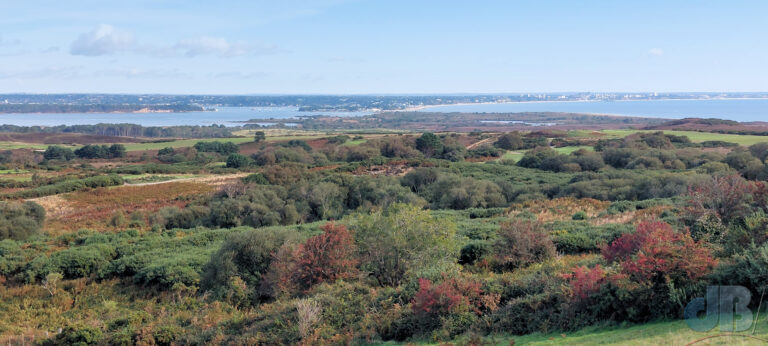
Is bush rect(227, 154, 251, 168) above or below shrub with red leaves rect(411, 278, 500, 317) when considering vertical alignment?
below

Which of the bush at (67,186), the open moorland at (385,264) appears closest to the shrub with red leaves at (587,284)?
the open moorland at (385,264)

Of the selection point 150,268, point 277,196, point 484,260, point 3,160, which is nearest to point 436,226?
point 484,260

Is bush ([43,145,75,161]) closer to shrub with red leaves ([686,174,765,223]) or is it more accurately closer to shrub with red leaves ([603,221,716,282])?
shrub with red leaves ([686,174,765,223])

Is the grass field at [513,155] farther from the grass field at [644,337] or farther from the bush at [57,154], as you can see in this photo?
the bush at [57,154]

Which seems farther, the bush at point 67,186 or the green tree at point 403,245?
the bush at point 67,186

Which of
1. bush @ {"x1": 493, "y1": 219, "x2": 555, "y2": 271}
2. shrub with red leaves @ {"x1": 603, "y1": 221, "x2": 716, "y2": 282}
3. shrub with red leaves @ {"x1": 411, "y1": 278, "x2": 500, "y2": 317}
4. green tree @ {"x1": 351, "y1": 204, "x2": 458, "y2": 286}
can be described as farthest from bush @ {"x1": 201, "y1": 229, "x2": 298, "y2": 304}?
shrub with red leaves @ {"x1": 603, "y1": 221, "x2": 716, "y2": 282}

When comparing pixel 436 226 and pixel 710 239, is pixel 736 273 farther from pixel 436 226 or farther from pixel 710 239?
pixel 436 226
